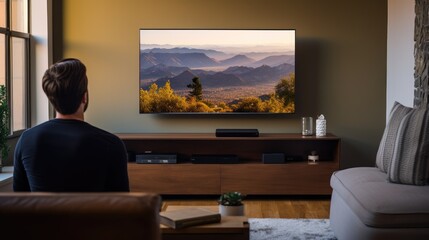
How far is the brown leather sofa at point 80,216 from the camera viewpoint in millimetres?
1577

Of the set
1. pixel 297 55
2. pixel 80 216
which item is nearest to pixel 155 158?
pixel 297 55

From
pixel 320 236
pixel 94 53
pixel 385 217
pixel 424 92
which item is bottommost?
pixel 320 236

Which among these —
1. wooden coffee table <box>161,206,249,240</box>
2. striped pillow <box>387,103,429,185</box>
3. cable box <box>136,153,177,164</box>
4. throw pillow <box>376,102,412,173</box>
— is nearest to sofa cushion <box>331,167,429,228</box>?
striped pillow <box>387,103,429,185</box>

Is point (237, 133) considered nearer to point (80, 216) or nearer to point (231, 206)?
point (231, 206)

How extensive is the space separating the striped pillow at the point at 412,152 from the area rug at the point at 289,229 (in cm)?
84

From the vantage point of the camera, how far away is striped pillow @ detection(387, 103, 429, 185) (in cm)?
362

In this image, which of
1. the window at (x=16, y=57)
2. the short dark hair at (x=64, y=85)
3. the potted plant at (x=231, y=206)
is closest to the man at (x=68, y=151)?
the short dark hair at (x=64, y=85)

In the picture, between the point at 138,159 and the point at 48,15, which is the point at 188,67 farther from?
the point at 48,15

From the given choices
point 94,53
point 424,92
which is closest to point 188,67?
point 94,53

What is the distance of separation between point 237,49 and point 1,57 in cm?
225

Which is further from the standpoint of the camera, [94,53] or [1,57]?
[94,53]

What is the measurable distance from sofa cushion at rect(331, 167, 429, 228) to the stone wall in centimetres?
140

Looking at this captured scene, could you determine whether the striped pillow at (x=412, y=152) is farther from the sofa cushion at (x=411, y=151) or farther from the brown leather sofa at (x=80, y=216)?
the brown leather sofa at (x=80, y=216)

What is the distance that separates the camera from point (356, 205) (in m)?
3.53
